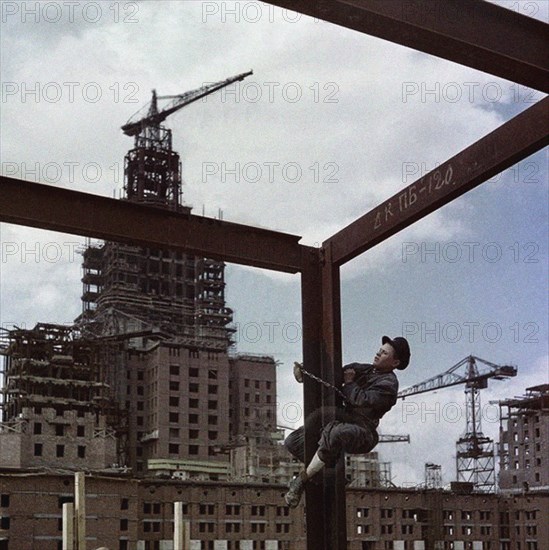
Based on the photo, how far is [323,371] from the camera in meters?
11.6

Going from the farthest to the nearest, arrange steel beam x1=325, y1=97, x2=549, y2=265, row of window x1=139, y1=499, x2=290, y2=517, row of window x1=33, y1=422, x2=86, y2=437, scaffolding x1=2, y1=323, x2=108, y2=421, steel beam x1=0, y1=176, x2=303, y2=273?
1. scaffolding x1=2, y1=323, x2=108, y2=421
2. row of window x1=33, y1=422, x2=86, y2=437
3. row of window x1=139, y1=499, x2=290, y2=517
4. steel beam x1=0, y1=176, x2=303, y2=273
5. steel beam x1=325, y1=97, x2=549, y2=265

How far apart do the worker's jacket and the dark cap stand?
0.61 ft

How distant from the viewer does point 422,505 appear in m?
92.9

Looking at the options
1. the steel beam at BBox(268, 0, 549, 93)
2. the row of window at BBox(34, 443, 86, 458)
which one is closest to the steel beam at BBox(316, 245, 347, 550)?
the steel beam at BBox(268, 0, 549, 93)

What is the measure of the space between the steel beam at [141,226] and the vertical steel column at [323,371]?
0.35m

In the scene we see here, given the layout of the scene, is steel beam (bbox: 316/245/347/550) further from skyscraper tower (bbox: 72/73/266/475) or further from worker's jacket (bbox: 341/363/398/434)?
skyscraper tower (bbox: 72/73/266/475)

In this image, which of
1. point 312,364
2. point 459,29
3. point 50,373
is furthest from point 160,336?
point 459,29

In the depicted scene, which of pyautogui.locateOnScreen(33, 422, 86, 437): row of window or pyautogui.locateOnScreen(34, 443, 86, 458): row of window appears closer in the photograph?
pyautogui.locateOnScreen(34, 443, 86, 458): row of window

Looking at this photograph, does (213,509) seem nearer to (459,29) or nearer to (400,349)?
(400,349)

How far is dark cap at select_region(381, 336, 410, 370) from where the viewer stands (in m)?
11.2

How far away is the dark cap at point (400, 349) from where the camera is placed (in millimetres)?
11180

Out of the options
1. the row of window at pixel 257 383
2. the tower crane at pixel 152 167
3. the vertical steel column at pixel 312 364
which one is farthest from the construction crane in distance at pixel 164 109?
the vertical steel column at pixel 312 364

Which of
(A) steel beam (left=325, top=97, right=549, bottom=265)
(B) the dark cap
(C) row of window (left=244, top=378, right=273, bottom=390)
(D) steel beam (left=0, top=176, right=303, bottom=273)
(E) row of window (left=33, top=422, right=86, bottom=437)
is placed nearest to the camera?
(A) steel beam (left=325, top=97, right=549, bottom=265)

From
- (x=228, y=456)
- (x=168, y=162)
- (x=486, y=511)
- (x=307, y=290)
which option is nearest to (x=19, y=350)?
(x=228, y=456)
